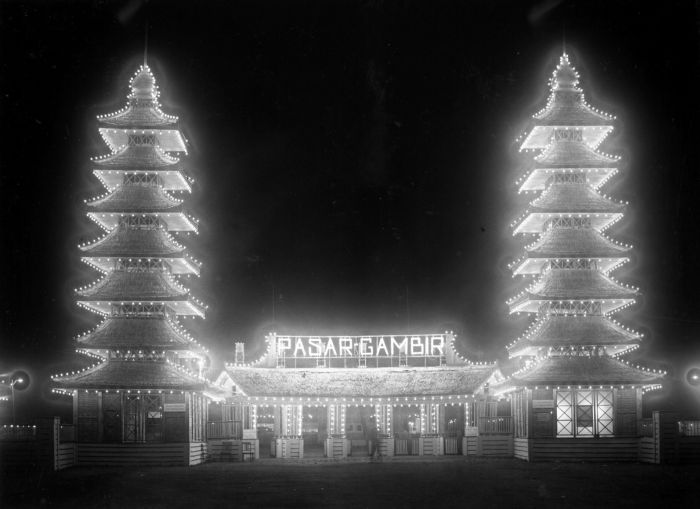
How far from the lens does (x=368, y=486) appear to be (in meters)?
28.4

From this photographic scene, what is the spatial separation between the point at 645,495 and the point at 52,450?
903 inches

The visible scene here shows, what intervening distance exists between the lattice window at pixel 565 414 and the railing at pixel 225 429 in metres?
15.8

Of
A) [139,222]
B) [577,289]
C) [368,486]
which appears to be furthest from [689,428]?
[139,222]

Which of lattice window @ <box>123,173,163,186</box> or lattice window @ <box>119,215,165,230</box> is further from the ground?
lattice window @ <box>123,173,163,186</box>

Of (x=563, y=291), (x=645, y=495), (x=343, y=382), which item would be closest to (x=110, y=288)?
(x=343, y=382)

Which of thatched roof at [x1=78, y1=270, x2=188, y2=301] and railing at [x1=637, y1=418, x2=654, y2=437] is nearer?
railing at [x1=637, y1=418, x2=654, y2=437]

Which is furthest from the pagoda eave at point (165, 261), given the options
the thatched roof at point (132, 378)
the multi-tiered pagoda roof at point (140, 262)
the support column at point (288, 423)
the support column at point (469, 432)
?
the support column at point (469, 432)

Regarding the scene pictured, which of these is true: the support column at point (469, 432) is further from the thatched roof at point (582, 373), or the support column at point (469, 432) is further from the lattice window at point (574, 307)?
the lattice window at point (574, 307)

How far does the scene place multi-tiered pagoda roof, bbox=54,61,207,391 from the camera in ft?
135

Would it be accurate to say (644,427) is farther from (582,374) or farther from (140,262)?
(140,262)

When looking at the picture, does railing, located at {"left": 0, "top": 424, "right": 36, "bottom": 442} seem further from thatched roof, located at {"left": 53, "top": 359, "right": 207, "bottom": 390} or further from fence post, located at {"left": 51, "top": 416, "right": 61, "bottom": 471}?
thatched roof, located at {"left": 53, "top": 359, "right": 207, "bottom": 390}

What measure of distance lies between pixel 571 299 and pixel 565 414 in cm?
556

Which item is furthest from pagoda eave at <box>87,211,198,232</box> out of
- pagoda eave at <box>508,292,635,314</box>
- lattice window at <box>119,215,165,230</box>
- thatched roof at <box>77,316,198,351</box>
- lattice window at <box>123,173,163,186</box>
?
pagoda eave at <box>508,292,635,314</box>

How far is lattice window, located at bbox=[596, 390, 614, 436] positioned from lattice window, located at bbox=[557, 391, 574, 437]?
1.16 meters
